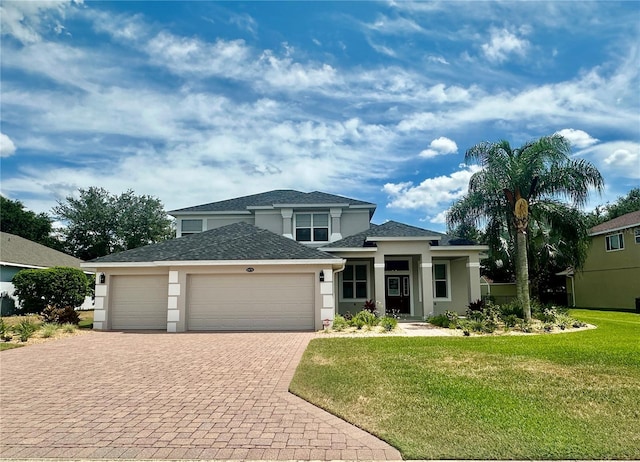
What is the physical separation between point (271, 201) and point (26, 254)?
51.7 ft

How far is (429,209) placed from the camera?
3303cm

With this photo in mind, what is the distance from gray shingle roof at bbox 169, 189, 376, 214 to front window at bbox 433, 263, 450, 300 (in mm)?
4708

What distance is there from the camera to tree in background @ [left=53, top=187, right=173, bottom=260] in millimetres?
37250

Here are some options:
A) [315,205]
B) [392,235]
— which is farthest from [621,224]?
[315,205]

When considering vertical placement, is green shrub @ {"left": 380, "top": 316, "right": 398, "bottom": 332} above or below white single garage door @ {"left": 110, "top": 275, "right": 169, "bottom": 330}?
below

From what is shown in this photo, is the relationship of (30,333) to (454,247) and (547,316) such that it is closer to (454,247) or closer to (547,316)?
(454,247)

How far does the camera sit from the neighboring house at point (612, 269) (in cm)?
2434

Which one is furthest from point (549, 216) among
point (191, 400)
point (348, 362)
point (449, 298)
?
point (191, 400)

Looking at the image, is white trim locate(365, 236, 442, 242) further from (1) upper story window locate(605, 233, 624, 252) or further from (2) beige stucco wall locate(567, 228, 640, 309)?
(1) upper story window locate(605, 233, 624, 252)

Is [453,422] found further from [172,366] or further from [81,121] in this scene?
[81,121]

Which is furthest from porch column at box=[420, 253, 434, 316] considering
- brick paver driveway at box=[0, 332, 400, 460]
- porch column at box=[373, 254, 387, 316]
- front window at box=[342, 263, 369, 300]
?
brick paver driveway at box=[0, 332, 400, 460]

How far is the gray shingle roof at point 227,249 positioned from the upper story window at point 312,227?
387cm

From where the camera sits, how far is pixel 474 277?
61.8ft

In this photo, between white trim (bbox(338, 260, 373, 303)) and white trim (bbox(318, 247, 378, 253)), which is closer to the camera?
white trim (bbox(318, 247, 378, 253))
